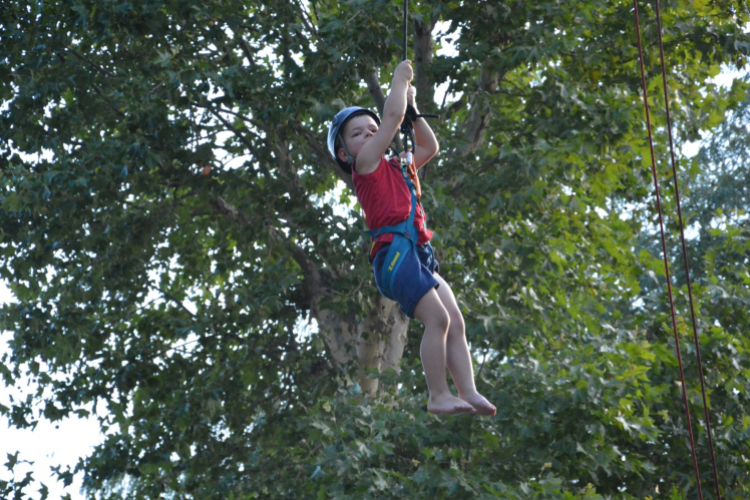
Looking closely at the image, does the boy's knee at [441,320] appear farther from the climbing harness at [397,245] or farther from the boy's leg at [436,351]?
the climbing harness at [397,245]

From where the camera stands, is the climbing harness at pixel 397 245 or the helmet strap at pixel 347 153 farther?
the helmet strap at pixel 347 153

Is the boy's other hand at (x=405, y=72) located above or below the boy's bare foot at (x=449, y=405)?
above

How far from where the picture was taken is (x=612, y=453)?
7.21 meters

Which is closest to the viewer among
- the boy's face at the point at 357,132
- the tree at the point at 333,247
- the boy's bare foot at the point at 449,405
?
the boy's bare foot at the point at 449,405

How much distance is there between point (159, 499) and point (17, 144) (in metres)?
3.65

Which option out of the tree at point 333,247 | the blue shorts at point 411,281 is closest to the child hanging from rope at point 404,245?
the blue shorts at point 411,281

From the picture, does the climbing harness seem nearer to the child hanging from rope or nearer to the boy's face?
the child hanging from rope

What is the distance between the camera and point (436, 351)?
12.8ft

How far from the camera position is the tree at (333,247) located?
7.64m

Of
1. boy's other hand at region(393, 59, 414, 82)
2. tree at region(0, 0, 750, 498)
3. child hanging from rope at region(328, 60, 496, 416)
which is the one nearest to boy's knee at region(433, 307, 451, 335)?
child hanging from rope at region(328, 60, 496, 416)

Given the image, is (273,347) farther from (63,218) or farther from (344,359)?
(63,218)

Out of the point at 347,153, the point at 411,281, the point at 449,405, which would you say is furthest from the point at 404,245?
the point at 449,405

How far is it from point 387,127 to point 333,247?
17.5 ft

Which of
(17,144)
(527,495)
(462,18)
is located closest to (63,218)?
(17,144)
